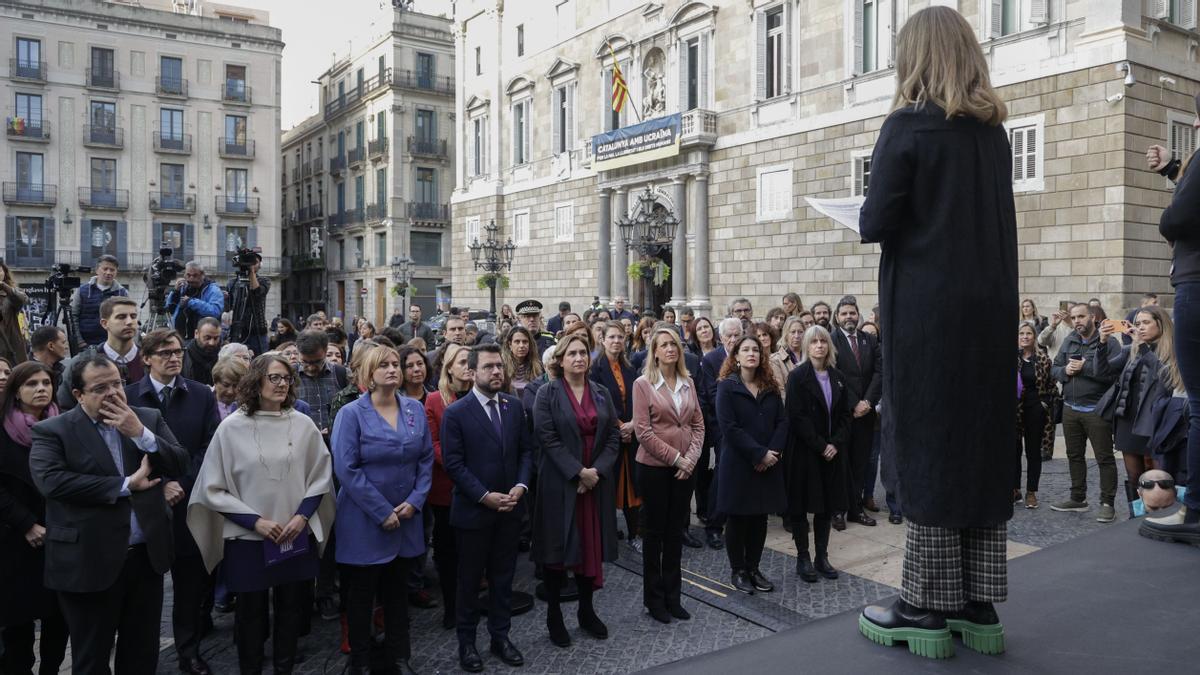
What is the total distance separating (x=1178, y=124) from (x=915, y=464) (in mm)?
16446

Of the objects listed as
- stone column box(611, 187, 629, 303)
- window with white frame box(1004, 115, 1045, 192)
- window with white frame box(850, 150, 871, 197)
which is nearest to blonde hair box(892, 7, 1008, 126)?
window with white frame box(1004, 115, 1045, 192)

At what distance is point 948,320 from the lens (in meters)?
2.37

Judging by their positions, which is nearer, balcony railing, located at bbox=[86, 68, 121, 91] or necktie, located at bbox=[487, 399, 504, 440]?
necktie, located at bbox=[487, 399, 504, 440]

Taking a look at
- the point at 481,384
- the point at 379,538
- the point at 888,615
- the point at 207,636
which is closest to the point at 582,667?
the point at 379,538

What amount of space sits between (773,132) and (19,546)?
18.5 m

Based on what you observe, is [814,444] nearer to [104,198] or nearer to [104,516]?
[104,516]

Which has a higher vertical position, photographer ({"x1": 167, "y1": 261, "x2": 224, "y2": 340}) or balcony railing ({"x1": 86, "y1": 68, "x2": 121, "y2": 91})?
balcony railing ({"x1": 86, "y1": 68, "x2": 121, "y2": 91})

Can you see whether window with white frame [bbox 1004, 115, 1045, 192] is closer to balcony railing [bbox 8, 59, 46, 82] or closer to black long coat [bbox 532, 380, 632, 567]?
black long coat [bbox 532, 380, 632, 567]

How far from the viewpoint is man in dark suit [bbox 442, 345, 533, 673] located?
4977 millimetres

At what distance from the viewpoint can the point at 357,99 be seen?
44.7 m

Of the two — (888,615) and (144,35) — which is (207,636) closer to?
(888,615)

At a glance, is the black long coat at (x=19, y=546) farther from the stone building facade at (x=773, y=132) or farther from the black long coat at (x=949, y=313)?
the stone building facade at (x=773, y=132)

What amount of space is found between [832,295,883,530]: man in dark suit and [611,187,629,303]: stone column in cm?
1639

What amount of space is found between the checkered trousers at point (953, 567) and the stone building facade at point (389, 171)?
3961 cm
